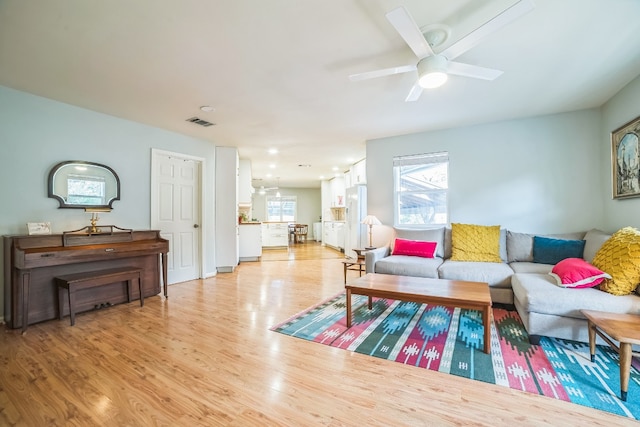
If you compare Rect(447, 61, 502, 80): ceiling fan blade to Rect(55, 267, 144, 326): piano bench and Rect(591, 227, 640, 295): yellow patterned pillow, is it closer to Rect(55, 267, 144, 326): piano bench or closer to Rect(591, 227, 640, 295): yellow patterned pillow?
Rect(591, 227, 640, 295): yellow patterned pillow

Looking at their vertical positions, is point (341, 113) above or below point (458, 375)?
above

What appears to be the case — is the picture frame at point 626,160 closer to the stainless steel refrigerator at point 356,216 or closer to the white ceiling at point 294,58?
the white ceiling at point 294,58

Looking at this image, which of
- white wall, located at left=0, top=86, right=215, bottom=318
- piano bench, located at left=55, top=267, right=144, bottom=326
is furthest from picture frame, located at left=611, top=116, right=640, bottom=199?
white wall, located at left=0, top=86, right=215, bottom=318

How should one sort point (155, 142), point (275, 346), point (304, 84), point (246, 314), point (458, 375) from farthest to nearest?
point (155, 142)
point (246, 314)
point (304, 84)
point (275, 346)
point (458, 375)

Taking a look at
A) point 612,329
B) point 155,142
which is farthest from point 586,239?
point 155,142

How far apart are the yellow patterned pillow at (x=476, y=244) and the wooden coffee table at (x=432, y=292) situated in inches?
41.6

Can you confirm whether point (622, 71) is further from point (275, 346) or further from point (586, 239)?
point (275, 346)

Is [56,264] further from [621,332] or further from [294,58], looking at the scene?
[621,332]

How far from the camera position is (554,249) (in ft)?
10.6

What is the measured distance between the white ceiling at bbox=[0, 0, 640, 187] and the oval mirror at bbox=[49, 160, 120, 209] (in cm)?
78

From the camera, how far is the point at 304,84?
9.06ft

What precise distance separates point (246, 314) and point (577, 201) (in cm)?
458

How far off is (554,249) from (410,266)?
1730 millimetres

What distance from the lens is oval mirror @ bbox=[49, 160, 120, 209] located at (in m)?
3.13
